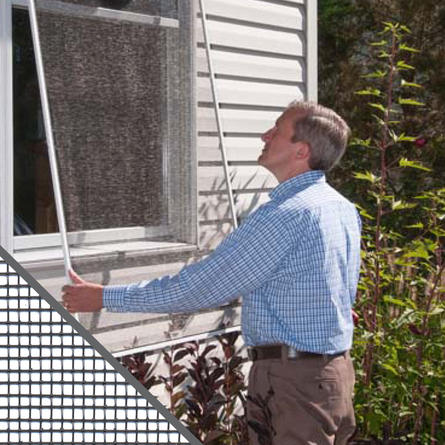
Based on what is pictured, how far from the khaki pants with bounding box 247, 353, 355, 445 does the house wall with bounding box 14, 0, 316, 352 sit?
0.90 m

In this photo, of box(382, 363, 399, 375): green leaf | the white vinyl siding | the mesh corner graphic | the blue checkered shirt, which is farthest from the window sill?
the mesh corner graphic

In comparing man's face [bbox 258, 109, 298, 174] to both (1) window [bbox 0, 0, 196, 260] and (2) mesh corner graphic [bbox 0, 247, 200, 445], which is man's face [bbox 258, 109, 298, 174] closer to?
(1) window [bbox 0, 0, 196, 260]

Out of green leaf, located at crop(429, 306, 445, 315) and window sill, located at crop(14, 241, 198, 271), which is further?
green leaf, located at crop(429, 306, 445, 315)

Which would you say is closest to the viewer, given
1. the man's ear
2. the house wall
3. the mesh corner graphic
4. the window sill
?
the mesh corner graphic

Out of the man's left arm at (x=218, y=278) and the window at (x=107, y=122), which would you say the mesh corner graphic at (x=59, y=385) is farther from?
the window at (x=107, y=122)

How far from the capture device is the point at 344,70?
1138 centimetres

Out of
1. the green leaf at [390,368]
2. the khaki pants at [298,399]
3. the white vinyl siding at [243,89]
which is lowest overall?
the green leaf at [390,368]

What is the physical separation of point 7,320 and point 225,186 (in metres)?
3.58

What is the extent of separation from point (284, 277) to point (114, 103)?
140 cm

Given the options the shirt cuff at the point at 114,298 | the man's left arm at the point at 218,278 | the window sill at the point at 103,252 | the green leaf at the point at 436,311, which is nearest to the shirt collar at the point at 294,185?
the man's left arm at the point at 218,278

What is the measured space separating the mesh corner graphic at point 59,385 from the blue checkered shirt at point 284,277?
1.77 m

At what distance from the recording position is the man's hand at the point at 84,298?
2230 mm

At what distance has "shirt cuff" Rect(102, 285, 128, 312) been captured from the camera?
2.23 m

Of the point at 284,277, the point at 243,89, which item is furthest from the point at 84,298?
the point at 243,89
